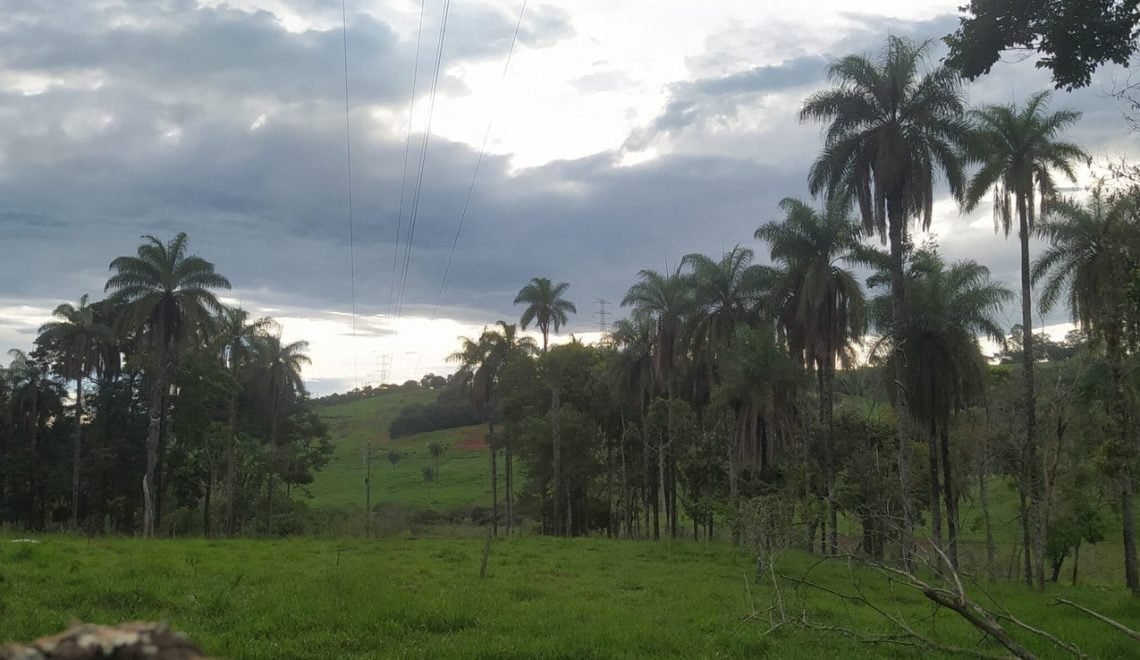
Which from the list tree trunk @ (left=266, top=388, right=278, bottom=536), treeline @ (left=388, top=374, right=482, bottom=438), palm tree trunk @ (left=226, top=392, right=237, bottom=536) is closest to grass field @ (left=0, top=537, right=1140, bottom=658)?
palm tree trunk @ (left=226, top=392, right=237, bottom=536)

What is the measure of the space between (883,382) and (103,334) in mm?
45008

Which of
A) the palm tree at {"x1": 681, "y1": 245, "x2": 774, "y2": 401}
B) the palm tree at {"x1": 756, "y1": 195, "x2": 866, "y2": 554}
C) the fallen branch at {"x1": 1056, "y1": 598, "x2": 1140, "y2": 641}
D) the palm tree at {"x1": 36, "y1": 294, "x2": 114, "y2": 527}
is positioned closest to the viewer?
the fallen branch at {"x1": 1056, "y1": 598, "x2": 1140, "y2": 641}

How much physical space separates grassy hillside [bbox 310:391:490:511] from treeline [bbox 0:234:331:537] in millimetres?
14537

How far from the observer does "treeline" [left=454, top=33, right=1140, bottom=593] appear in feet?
77.4

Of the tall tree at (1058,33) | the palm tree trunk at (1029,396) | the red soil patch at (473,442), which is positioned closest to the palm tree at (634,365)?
the palm tree trunk at (1029,396)

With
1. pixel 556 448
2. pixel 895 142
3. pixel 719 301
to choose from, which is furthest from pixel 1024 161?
pixel 556 448

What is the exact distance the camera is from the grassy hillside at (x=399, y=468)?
74.8 metres

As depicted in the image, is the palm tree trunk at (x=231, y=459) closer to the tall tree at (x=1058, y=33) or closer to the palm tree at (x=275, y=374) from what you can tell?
the palm tree at (x=275, y=374)

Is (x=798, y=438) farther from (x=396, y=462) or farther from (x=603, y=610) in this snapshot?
(x=396, y=462)

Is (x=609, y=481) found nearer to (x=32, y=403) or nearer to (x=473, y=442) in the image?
(x=32, y=403)

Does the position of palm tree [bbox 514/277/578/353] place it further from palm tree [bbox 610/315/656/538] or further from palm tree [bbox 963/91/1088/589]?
palm tree [bbox 963/91/1088/589]

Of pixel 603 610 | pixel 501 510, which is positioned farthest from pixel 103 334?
pixel 603 610

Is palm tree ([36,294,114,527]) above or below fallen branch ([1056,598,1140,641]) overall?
above

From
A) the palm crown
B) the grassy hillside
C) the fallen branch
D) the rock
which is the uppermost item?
the palm crown
